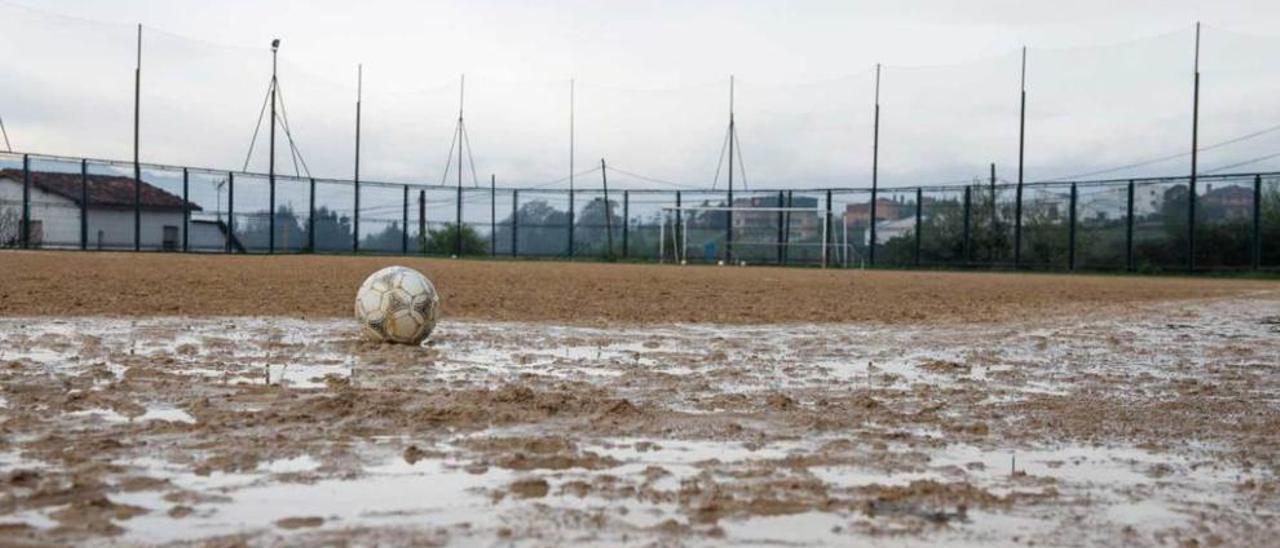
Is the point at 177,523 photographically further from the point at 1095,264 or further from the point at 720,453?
the point at 1095,264

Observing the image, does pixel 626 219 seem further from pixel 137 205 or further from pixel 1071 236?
pixel 137 205

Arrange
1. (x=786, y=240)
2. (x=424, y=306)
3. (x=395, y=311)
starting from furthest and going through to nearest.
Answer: (x=786, y=240)
(x=424, y=306)
(x=395, y=311)

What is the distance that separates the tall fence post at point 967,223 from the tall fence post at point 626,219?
9977 millimetres

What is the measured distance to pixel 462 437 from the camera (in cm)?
347

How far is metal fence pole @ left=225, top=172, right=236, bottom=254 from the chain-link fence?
0.14 feet

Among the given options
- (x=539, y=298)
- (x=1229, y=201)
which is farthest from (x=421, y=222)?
(x=539, y=298)

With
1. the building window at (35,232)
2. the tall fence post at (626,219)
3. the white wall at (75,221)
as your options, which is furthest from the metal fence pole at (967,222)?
the building window at (35,232)

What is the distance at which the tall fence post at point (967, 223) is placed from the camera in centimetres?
2959

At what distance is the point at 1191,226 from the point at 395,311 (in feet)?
77.2

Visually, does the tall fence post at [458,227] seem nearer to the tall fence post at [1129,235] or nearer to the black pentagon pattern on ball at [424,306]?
the tall fence post at [1129,235]

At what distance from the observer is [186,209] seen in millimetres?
29984

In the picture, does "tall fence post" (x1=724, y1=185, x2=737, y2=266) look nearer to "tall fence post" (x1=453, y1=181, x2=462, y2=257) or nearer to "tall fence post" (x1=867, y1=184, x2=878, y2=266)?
"tall fence post" (x1=867, y1=184, x2=878, y2=266)

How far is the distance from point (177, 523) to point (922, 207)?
98.3 feet

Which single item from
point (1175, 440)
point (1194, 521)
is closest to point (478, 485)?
point (1194, 521)
